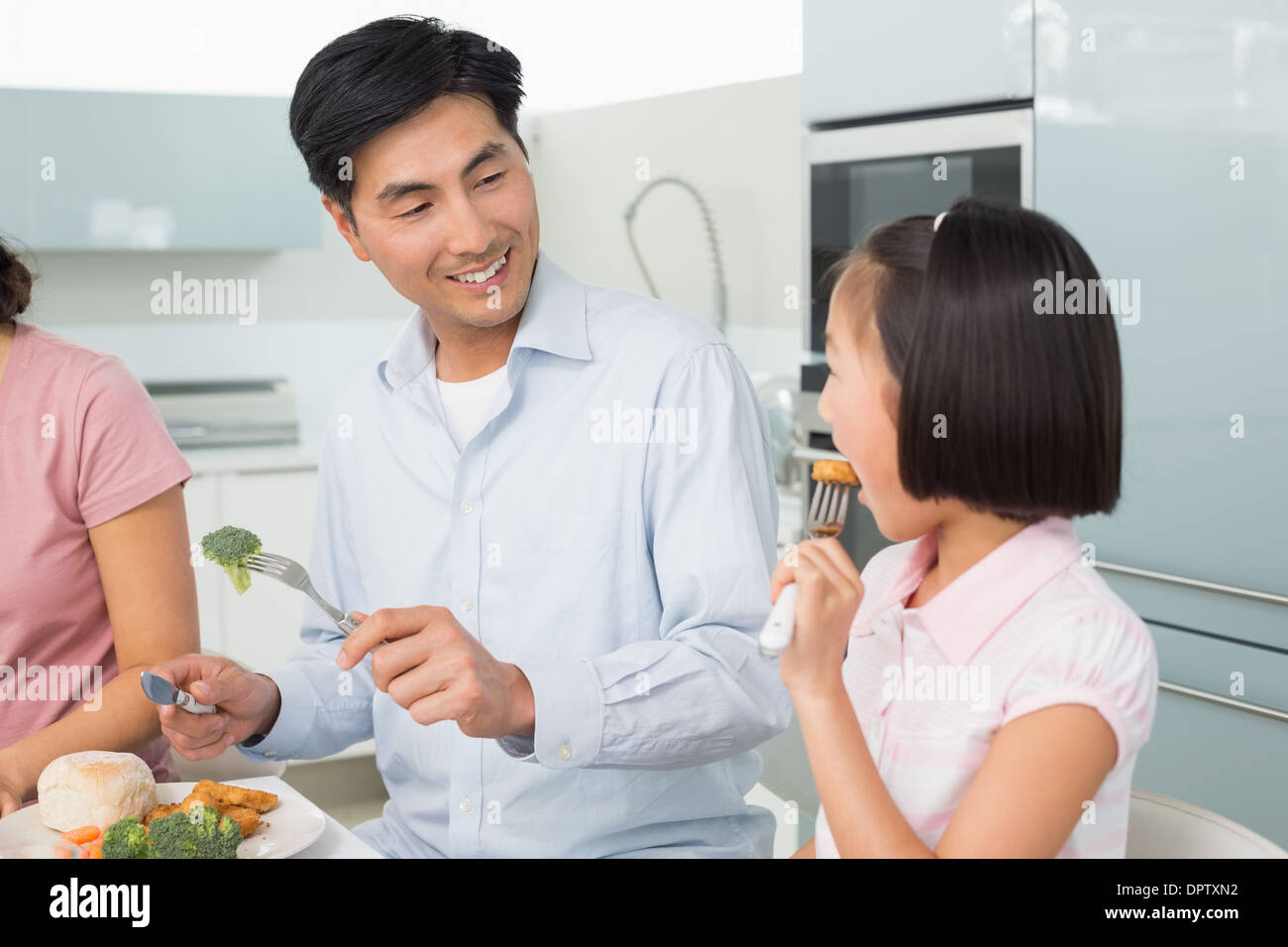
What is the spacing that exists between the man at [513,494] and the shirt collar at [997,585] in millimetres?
305

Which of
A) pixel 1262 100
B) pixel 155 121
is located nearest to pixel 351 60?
pixel 1262 100

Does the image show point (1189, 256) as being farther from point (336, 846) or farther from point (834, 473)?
point (336, 846)

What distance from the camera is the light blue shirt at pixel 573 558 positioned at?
1347mm

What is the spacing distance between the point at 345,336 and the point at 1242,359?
3.05 m

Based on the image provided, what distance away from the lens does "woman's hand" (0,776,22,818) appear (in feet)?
4.03

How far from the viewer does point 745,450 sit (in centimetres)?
140

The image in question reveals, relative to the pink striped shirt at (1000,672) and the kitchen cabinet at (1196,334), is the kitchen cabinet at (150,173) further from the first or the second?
A: the pink striped shirt at (1000,672)

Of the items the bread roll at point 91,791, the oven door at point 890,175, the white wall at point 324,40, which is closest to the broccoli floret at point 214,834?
the bread roll at point 91,791

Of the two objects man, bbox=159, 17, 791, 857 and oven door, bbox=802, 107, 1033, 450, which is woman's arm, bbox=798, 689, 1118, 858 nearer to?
man, bbox=159, 17, 791, 857

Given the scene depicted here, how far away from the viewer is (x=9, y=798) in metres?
1.24

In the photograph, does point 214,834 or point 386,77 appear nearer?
point 214,834

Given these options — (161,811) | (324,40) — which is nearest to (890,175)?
(161,811)

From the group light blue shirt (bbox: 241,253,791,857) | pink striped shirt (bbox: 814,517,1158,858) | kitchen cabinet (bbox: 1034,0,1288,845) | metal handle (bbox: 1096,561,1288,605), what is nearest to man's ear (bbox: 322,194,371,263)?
light blue shirt (bbox: 241,253,791,857)

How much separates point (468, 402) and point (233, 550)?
1.36 ft
